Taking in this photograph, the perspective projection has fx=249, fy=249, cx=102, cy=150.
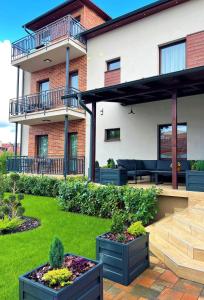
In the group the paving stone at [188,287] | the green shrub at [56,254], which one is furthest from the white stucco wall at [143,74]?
the green shrub at [56,254]

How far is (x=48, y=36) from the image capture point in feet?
44.7

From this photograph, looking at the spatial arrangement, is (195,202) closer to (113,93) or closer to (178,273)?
(178,273)

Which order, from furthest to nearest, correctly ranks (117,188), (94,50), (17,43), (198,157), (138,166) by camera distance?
(17,43) → (94,50) → (138,166) → (198,157) → (117,188)

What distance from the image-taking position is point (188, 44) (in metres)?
9.27

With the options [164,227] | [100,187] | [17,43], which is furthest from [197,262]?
[17,43]

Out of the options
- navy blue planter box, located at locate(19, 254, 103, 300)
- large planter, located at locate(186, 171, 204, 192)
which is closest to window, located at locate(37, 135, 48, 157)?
large planter, located at locate(186, 171, 204, 192)

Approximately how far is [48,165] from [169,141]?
6.09 m

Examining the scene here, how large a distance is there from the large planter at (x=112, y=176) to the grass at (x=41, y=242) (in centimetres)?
150

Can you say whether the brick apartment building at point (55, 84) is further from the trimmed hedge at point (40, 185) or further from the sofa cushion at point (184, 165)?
the sofa cushion at point (184, 165)

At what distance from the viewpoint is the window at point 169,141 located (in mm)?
9594

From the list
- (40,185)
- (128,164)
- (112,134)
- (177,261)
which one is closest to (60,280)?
(177,261)

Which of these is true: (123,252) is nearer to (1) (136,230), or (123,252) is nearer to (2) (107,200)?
(1) (136,230)

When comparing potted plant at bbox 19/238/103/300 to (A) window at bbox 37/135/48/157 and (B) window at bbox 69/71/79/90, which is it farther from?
(A) window at bbox 37/135/48/157

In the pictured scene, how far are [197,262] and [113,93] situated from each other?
5868 mm
